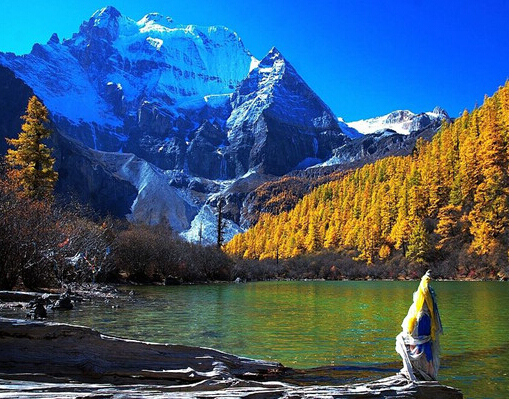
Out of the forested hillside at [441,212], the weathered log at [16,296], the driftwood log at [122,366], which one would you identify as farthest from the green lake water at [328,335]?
the forested hillside at [441,212]

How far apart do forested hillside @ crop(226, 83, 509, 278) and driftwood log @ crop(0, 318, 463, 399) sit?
211ft

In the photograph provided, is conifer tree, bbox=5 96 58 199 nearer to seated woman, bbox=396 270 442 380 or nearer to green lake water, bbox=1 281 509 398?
green lake water, bbox=1 281 509 398

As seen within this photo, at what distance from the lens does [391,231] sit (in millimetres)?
100500

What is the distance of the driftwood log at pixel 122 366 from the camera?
5.31m

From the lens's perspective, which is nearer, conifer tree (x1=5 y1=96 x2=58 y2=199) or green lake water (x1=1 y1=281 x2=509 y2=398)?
green lake water (x1=1 y1=281 x2=509 y2=398)

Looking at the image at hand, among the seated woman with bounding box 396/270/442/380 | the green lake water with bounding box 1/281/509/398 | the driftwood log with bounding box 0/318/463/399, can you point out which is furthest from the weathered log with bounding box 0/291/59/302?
the seated woman with bounding box 396/270/442/380

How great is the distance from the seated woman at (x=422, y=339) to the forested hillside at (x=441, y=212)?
62.4 m

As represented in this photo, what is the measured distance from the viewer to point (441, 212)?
86.2 metres

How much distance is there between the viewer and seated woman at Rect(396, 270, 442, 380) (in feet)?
21.7

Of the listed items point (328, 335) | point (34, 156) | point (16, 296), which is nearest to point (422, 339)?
point (328, 335)

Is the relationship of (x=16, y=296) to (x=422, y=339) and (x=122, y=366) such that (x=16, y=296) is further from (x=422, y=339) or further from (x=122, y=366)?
(x=422, y=339)

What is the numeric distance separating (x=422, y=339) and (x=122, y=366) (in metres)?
4.62

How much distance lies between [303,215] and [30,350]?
509ft

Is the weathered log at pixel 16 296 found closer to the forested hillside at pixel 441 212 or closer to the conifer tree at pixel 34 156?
the conifer tree at pixel 34 156
